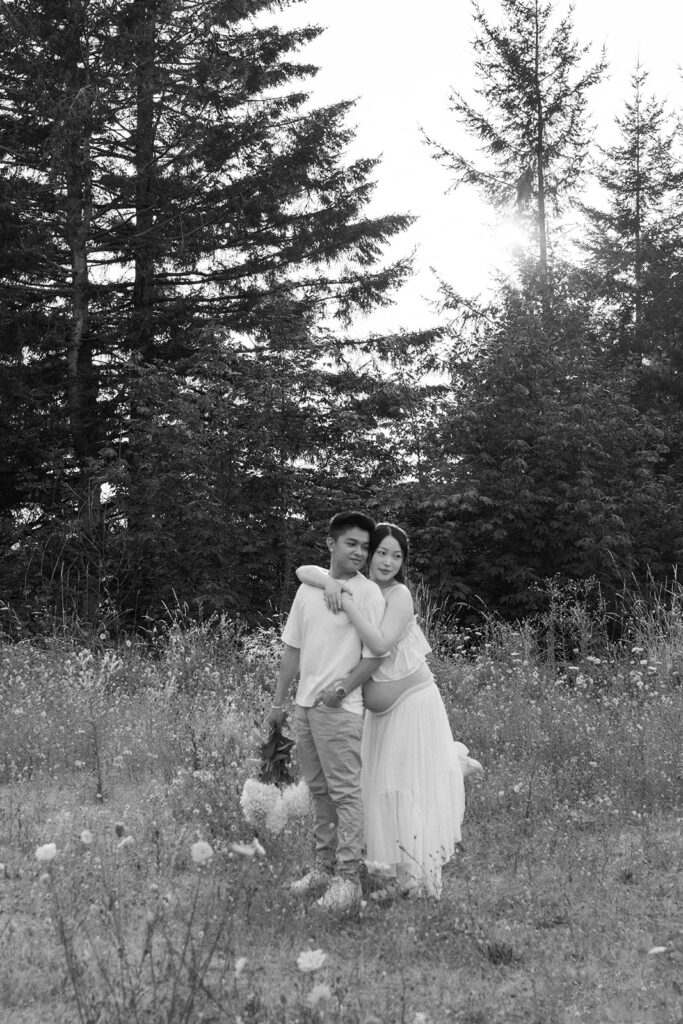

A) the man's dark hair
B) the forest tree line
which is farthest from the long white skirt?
the forest tree line

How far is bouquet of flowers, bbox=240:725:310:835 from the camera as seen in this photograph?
457 centimetres

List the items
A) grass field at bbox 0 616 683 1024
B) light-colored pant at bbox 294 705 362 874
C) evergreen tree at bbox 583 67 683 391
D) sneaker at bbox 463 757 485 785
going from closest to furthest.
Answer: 1. grass field at bbox 0 616 683 1024
2. light-colored pant at bbox 294 705 362 874
3. sneaker at bbox 463 757 485 785
4. evergreen tree at bbox 583 67 683 391

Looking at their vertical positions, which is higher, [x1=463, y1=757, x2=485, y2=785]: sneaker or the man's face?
the man's face

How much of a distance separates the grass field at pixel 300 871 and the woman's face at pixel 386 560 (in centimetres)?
136

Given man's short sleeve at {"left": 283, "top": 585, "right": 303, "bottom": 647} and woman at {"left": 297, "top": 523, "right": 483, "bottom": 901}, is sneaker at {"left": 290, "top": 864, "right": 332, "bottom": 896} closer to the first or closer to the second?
woman at {"left": 297, "top": 523, "right": 483, "bottom": 901}

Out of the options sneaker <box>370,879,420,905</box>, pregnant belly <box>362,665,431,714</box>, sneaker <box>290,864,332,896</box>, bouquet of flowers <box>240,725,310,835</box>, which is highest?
pregnant belly <box>362,665,431,714</box>

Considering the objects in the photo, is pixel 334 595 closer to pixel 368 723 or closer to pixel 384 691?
pixel 384 691

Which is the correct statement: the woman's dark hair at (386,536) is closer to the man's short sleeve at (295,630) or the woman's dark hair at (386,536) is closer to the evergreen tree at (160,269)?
the man's short sleeve at (295,630)

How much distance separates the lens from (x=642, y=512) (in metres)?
16.9

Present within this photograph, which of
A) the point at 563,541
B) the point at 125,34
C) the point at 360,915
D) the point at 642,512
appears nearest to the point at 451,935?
the point at 360,915

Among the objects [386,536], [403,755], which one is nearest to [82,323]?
[386,536]

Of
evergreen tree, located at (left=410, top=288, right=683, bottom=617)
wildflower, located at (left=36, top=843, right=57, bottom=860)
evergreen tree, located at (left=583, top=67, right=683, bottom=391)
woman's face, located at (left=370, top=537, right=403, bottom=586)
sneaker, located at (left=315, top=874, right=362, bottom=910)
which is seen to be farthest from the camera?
evergreen tree, located at (left=583, top=67, right=683, bottom=391)

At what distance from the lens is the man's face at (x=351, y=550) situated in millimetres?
4340

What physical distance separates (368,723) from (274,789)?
522 millimetres
